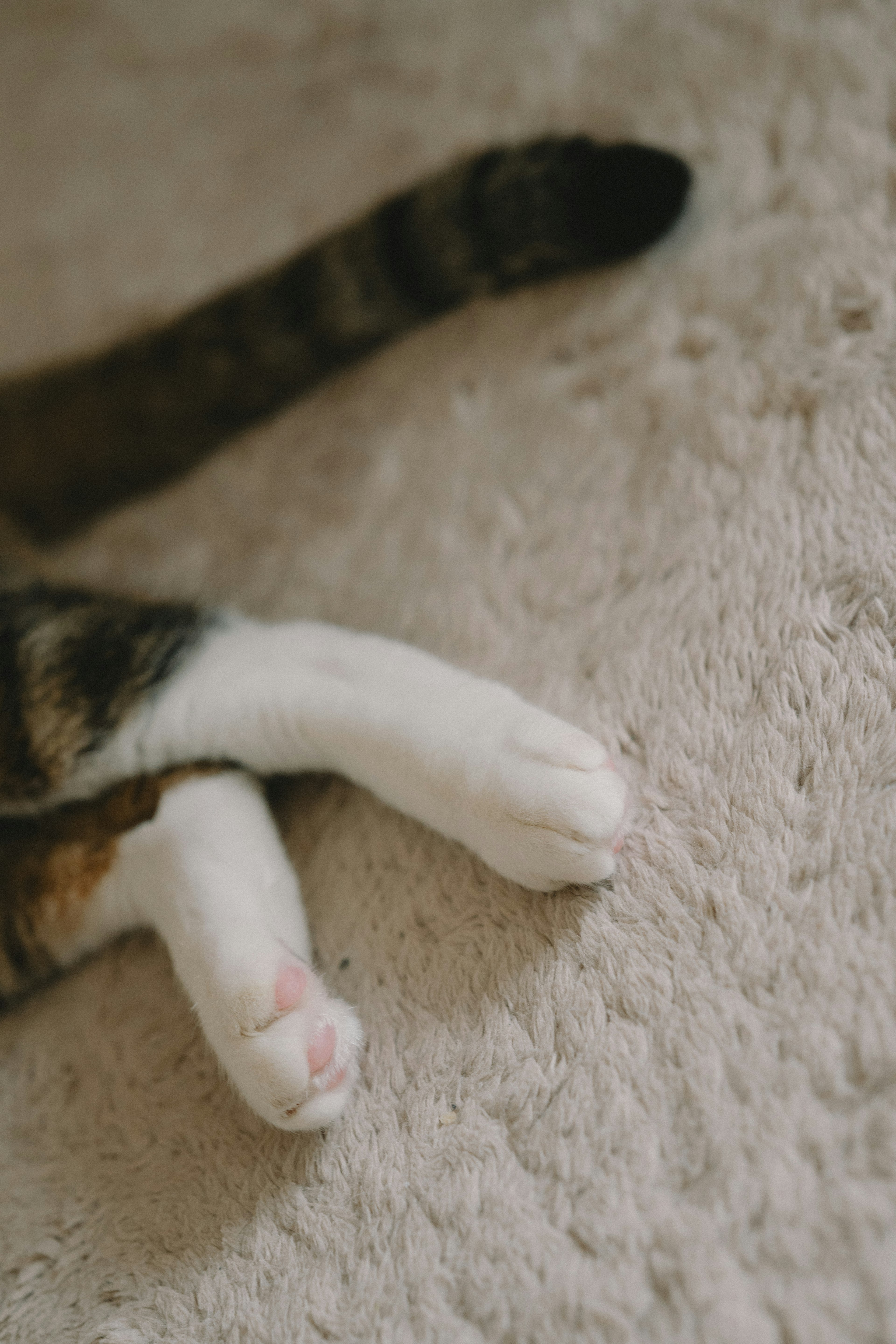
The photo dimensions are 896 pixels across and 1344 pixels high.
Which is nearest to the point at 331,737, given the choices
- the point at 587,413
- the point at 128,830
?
the point at 128,830

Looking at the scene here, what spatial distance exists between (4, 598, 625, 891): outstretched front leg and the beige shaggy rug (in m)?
0.05

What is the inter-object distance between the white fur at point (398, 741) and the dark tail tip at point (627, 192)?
1.67 feet

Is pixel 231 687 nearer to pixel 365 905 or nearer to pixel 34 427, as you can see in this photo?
pixel 365 905

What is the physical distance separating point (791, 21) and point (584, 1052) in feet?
3.75

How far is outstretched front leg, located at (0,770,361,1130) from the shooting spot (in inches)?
23.5

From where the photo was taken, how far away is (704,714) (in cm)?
65

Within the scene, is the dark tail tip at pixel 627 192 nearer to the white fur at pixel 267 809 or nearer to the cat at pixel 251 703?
the cat at pixel 251 703

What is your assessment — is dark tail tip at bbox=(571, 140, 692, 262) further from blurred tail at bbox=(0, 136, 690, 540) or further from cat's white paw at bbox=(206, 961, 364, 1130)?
cat's white paw at bbox=(206, 961, 364, 1130)

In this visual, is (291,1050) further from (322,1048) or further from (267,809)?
(267,809)

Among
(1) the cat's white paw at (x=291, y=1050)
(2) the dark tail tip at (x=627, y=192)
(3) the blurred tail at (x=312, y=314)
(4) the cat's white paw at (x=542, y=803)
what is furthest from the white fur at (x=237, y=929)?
(2) the dark tail tip at (x=627, y=192)

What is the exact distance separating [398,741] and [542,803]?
6.0 inches

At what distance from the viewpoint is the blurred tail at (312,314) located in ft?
2.87

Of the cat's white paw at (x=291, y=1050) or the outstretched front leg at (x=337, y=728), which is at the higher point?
the outstretched front leg at (x=337, y=728)

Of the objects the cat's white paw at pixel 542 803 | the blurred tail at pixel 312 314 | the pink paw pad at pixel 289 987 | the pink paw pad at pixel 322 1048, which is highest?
the blurred tail at pixel 312 314
